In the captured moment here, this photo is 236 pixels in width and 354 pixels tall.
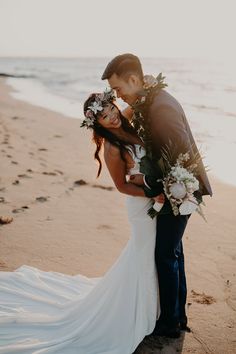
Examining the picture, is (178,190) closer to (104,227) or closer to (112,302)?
(112,302)

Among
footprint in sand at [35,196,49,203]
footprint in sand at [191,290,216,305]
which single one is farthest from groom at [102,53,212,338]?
footprint in sand at [35,196,49,203]

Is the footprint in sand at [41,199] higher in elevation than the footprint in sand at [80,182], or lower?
lower

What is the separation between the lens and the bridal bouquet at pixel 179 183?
323cm

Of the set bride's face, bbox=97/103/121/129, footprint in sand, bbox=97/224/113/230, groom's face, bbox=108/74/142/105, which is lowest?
footprint in sand, bbox=97/224/113/230

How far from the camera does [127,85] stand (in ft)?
12.1

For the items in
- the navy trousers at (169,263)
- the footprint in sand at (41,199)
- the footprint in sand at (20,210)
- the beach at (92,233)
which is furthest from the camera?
the footprint in sand at (41,199)

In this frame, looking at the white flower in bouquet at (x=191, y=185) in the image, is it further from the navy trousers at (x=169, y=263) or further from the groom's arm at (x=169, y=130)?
the navy trousers at (x=169, y=263)

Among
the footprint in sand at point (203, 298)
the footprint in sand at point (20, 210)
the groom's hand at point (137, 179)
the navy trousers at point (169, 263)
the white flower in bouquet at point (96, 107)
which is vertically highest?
the white flower in bouquet at point (96, 107)

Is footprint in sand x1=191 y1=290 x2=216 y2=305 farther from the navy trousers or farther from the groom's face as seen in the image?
the groom's face

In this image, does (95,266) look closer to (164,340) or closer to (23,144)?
(164,340)

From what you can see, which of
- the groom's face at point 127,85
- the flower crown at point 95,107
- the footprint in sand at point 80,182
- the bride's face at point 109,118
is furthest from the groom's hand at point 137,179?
the footprint in sand at point 80,182

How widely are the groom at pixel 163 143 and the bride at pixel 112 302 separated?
0.28 feet

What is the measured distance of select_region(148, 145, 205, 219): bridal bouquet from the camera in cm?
323

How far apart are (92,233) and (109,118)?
2.54 m
